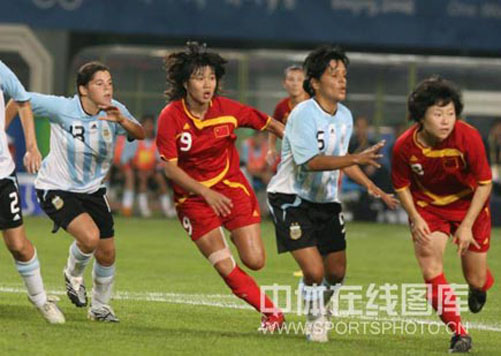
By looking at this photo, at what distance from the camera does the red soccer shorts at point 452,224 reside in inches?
396

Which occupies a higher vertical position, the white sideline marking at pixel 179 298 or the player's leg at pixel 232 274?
the player's leg at pixel 232 274

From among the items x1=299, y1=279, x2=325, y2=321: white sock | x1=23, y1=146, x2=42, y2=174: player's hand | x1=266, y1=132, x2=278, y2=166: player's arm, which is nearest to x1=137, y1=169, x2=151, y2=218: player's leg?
x1=266, y1=132, x2=278, y2=166: player's arm

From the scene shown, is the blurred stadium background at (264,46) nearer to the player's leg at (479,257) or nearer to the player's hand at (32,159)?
the player's leg at (479,257)

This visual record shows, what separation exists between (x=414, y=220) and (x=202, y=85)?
1952mm

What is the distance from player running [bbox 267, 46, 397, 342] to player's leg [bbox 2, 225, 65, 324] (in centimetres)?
178

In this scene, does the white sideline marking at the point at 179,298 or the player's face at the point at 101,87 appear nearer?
the player's face at the point at 101,87

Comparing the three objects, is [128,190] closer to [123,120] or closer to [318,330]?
[123,120]

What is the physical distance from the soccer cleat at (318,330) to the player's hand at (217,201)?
3.29ft

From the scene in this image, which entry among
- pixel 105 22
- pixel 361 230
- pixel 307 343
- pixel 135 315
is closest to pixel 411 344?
pixel 307 343

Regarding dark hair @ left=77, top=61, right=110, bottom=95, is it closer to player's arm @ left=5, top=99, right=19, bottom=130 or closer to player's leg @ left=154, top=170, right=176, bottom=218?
player's arm @ left=5, top=99, right=19, bottom=130

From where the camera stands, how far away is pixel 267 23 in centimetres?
2781

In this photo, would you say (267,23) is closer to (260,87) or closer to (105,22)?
(260,87)

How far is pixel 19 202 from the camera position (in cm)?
1039

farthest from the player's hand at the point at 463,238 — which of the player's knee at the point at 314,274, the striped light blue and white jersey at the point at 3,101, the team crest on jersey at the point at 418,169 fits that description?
the striped light blue and white jersey at the point at 3,101
